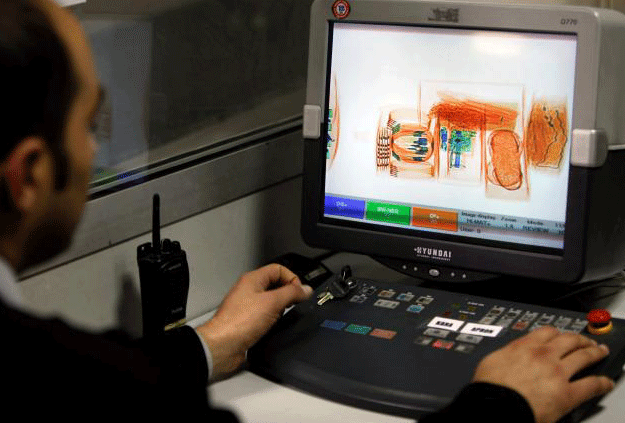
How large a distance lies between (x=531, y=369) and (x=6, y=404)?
701 mm

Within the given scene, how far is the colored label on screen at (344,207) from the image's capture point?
1.72 meters

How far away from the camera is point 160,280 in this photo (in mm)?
1570

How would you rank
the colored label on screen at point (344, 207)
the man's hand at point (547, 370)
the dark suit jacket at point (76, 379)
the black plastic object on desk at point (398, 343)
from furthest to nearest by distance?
the colored label on screen at point (344, 207), the black plastic object on desk at point (398, 343), the man's hand at point (547, 370), the dark suit jacket at point (76, 379)

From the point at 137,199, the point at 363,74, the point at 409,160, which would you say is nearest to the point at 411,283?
the point at 409,160

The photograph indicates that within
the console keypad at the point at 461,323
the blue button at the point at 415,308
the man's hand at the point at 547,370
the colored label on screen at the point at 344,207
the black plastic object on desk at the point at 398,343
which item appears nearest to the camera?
the man's hand at the point at 547,370

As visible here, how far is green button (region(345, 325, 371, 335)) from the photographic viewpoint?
1.54 m

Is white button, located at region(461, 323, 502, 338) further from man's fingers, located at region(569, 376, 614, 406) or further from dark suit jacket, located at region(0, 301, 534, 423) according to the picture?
dark suit jacket, located at region(0, 301, 534, 423)

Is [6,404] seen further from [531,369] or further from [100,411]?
[531,369]

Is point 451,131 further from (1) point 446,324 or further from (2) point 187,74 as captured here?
(2) point 187,74

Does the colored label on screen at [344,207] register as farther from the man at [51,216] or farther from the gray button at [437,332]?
the man at [51,216]

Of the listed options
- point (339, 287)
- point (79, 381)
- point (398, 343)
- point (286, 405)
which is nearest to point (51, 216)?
point (79, 381)

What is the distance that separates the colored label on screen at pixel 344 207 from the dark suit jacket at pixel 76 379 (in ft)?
2.66

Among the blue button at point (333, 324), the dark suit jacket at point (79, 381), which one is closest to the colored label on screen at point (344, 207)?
the blue button at point (333, 324)

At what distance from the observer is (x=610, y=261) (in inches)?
64.1
